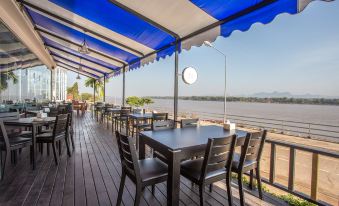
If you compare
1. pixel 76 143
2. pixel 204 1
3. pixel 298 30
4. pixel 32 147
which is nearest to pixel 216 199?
pixel 204 1

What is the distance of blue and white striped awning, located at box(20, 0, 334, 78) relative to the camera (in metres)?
2.23

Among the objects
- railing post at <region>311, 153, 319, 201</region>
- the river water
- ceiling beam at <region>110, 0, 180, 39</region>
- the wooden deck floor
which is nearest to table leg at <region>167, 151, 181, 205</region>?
the wooden deck floor

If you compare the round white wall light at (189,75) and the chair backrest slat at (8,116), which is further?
the round white wall light at (189,75)

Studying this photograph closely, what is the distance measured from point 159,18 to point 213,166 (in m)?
2.33

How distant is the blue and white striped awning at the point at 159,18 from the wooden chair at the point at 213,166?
140 centimetres

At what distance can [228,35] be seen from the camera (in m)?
2.60

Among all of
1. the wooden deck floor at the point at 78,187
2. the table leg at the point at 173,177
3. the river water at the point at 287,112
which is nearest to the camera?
the table leg at the point at 173,177

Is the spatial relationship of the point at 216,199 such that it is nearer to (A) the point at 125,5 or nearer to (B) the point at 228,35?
(B) the point at 228,35

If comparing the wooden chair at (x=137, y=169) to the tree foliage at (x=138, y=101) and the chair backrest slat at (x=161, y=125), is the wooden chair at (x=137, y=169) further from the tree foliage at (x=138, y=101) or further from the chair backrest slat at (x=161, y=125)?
the tree foliage at (x=138, y=101)

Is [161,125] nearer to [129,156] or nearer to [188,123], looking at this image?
[188,123]

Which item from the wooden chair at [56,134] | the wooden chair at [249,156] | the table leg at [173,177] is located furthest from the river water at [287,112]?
the table leg at [173,177]

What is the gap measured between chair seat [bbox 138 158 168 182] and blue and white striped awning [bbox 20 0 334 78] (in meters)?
1.86

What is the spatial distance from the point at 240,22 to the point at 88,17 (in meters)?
2.86

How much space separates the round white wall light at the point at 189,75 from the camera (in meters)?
4.12
